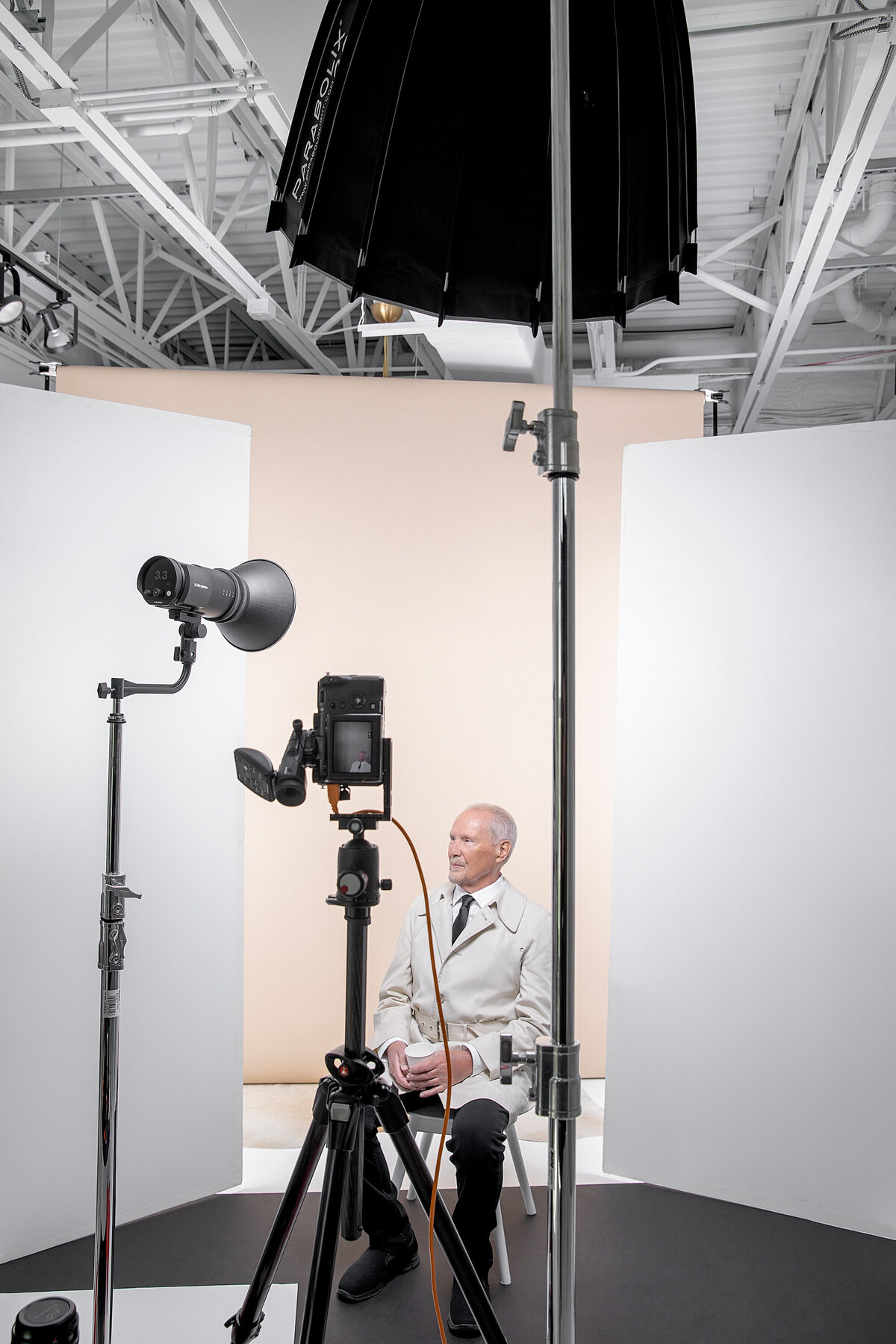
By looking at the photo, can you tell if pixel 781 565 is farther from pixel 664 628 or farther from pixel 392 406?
pixel 392 406

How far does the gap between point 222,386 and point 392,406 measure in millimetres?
685

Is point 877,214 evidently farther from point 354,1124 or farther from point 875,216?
point 354,1124

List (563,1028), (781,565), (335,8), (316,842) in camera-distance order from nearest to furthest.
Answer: (563,1028), (335,8), (781,565), (316,842)

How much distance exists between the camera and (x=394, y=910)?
3682 millimetres

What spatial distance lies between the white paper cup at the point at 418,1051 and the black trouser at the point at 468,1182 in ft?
0.38

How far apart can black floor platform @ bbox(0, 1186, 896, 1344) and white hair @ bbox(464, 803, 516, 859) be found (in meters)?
1.01

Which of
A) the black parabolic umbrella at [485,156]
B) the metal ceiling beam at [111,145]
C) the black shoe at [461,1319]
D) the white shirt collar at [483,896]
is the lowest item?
the black shoe at [461,1319]

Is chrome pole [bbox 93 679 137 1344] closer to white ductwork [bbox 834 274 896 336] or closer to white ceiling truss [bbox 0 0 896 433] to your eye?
white ceiling truss [bbox 0 0 896 433]

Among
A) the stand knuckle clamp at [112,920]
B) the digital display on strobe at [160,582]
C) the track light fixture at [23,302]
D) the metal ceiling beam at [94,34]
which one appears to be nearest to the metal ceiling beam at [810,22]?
the metal ceiling beam at [94,34]

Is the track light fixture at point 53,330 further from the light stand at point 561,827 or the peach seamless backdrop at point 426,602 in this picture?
the light stand at point 561,827

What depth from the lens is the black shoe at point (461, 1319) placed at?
2.02 meters

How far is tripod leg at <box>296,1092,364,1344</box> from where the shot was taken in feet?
4.71

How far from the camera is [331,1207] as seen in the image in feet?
4.86

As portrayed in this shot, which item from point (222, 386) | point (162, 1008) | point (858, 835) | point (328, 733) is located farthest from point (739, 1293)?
point (222, 386)
